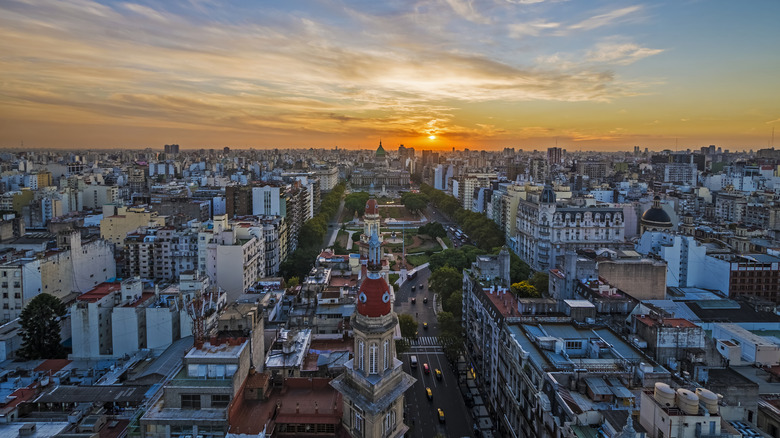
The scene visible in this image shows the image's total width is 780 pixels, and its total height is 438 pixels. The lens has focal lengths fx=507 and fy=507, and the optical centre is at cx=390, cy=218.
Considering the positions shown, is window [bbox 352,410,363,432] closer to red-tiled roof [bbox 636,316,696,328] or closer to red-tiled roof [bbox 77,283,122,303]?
red-tiled roof [bbox 636,316,696,328]

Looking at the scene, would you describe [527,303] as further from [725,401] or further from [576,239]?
[576,239]

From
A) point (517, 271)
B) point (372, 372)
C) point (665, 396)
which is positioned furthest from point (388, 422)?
point (517, 271)

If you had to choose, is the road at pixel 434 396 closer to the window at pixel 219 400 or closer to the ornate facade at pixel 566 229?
the window at pixel 219 400

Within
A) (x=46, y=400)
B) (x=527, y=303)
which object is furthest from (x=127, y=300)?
(x=527, y=303)

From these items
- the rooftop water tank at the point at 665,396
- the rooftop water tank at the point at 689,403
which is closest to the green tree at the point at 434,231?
the rooftop water tank at the point at 665,396

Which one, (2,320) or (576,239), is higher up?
(576,239)

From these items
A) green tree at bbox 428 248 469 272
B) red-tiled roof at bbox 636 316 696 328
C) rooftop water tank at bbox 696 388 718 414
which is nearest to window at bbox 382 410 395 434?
rooftop water tank at bbox 696 388 718 414

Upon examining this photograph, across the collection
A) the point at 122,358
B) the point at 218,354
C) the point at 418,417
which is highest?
the point at 218,354
